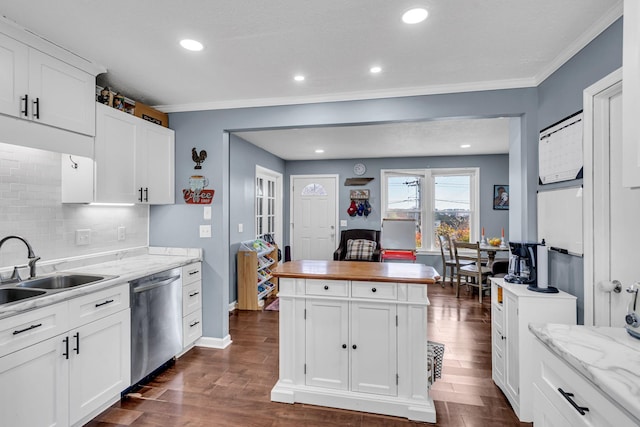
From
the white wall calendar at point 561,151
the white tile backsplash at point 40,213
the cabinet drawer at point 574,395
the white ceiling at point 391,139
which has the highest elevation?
the white ceiling at point 391,139

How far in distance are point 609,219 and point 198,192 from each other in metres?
3.26

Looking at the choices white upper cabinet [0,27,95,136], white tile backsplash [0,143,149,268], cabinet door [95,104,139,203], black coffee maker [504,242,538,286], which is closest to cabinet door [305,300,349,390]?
black coffee maker [504,242,538,286]

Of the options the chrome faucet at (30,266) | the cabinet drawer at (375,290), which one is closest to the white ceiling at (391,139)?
the cabinet drawer at (375,290)

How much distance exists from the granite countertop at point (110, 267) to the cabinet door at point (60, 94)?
3.45 ft

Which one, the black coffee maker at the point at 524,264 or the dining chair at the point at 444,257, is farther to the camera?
the dining chair at the point at 444,257

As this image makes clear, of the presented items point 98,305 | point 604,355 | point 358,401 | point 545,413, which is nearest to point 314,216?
point 358,401

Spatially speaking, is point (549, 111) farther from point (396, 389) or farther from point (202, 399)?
point (202, 399)

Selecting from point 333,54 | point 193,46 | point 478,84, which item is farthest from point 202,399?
point 478,84

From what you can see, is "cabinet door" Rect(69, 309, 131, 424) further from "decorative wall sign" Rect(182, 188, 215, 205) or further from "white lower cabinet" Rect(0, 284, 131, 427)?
"decorative wall sign" Rect(182, 188, 215, 205)

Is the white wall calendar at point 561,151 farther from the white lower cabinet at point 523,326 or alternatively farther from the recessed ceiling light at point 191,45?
the recessed ceiling light at point 191,45

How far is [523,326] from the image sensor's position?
2.06 metres

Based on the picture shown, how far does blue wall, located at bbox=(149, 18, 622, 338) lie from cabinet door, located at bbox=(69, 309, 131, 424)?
1008 millimetres

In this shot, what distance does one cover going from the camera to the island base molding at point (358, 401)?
2.07 meters

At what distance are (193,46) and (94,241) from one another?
1892mm
